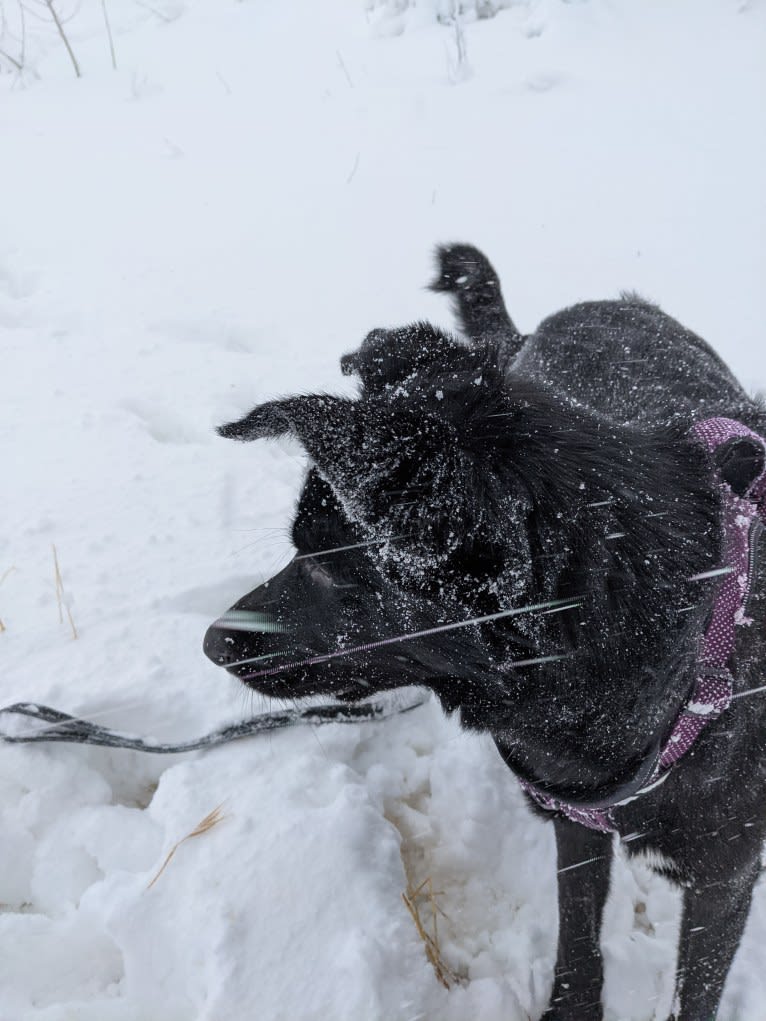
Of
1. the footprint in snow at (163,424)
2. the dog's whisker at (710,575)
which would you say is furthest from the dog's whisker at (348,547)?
the footprint in snow at (163,424)

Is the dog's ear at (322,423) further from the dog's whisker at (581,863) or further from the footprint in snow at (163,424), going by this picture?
the footprint in snow at (163,424)

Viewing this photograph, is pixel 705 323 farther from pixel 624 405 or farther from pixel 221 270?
pixel 221 270

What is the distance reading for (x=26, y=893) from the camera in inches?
62.2

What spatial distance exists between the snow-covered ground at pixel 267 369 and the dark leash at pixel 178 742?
46 millimetres

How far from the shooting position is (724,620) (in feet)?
3.51

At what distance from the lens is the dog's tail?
249 cm

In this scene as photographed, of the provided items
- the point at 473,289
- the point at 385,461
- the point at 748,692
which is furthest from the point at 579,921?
the point at 473,289

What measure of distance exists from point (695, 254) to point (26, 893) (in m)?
4.02

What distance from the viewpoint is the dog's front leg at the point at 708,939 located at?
1299 mm

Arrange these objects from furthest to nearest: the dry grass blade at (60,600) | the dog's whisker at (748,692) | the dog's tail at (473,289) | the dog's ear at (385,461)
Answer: the dog's tail at (473,289) < the dry grass blade at (60,600) < the dog's whisker at (748,692) < the dog's ear at (385,461)

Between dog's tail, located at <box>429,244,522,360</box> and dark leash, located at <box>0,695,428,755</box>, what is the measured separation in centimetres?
140

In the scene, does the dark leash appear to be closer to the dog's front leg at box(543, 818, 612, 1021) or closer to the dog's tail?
the dog's front leg at box(543, 818, 612, 1021)

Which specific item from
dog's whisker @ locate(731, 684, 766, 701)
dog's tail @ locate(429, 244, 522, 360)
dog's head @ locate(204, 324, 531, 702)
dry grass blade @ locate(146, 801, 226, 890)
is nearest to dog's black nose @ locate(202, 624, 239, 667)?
dog's head @ locate(204, 324, 531, 702)

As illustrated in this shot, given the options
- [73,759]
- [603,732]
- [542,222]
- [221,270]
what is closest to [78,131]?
[221,270]
